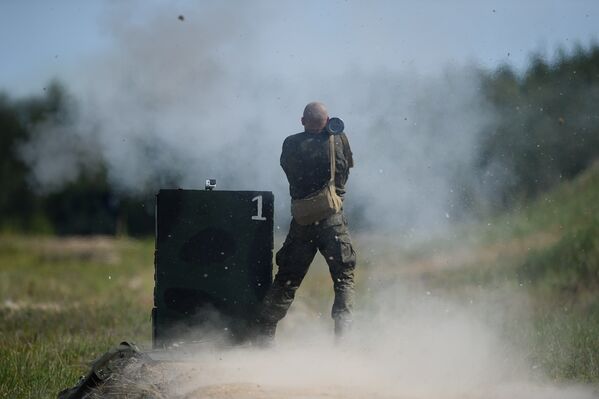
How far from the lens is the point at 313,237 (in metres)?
8.48

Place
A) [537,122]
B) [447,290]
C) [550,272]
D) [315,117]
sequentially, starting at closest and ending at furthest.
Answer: [315,117] → [550,272] → [447,290] → [537,122]

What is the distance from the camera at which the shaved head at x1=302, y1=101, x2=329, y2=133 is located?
845cm

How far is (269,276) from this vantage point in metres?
8.48

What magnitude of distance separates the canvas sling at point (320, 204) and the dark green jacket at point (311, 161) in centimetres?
4

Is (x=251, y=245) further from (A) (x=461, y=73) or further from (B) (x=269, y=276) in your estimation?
(A) (x=461, y=73)

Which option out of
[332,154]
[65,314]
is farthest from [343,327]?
[65,314]

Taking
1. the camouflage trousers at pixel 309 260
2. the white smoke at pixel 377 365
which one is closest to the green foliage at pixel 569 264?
the white smoke at pixel 377 365

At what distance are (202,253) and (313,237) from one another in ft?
3.12

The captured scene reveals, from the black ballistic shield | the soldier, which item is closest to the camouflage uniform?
the soldier

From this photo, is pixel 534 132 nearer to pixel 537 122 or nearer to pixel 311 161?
pixel 537 122

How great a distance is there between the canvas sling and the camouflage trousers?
7cm

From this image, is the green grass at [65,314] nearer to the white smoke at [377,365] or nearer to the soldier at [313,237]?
the white smoke at [377,365]

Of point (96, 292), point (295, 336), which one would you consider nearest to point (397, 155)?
point (295, 336)

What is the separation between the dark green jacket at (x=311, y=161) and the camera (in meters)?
8.41
